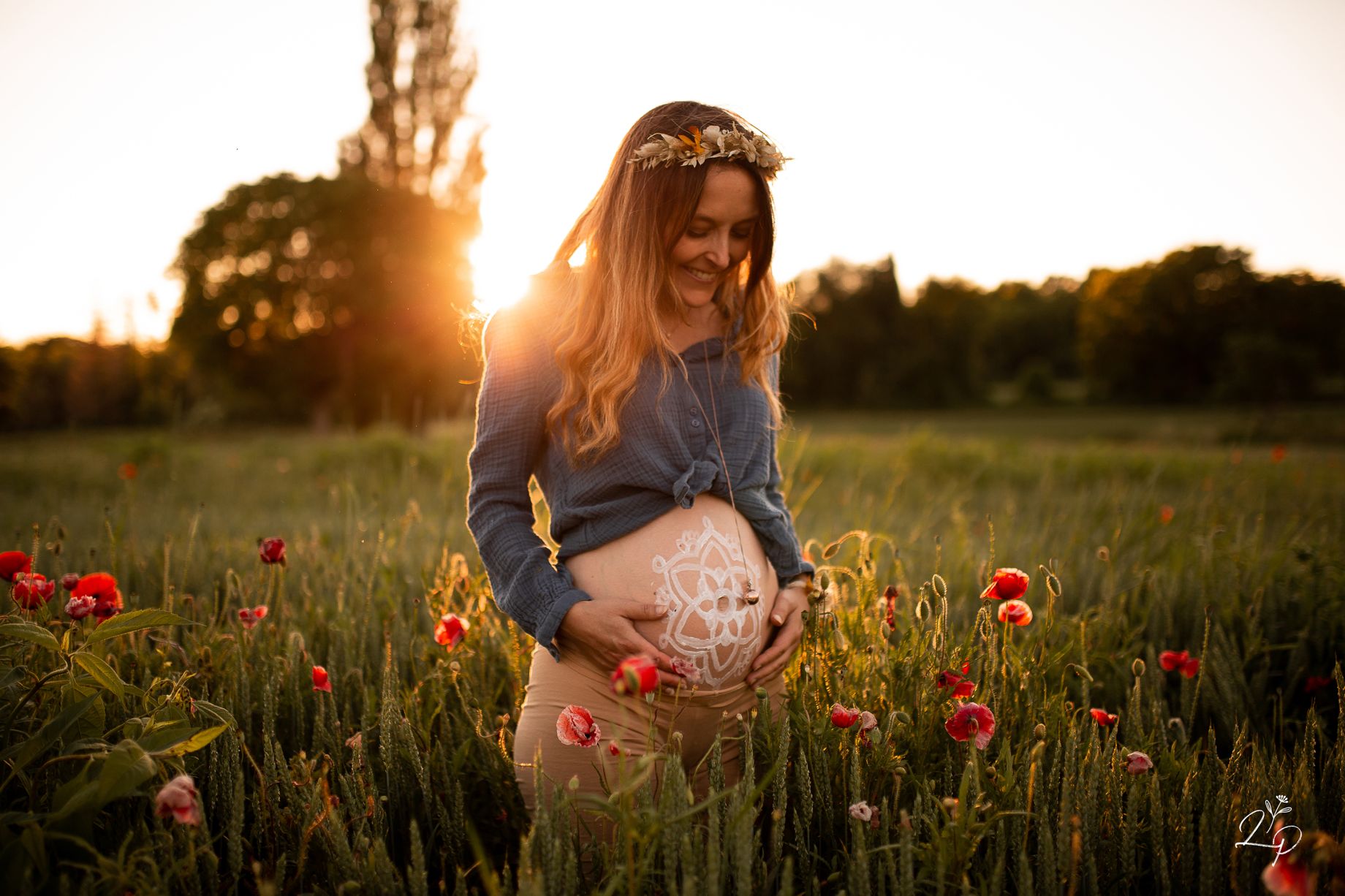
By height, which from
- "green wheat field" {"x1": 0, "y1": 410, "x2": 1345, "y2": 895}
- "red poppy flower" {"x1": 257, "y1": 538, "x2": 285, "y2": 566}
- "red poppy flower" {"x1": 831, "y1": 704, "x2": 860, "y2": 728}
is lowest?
"green wheat field" {"x1": 0, "y1": 410, "x2": 1345, "y2": 895}

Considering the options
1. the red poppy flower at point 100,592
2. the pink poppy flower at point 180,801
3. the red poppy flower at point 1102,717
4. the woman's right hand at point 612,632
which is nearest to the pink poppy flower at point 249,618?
the red poppy flower at point 100,592

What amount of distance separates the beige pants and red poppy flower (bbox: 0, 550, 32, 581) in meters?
1.12

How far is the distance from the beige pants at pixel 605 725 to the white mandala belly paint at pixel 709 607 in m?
0.07

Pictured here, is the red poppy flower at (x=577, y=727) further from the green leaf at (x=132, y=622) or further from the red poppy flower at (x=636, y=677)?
the green leaf at (x=132, y=622)

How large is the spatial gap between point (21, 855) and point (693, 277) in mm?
1587

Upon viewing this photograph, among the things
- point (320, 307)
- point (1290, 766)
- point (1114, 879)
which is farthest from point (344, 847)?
point (320, 307)

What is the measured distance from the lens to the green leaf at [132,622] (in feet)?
4.21

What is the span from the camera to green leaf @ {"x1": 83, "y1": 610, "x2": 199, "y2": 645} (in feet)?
4.21

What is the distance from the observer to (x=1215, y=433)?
15.2 metres

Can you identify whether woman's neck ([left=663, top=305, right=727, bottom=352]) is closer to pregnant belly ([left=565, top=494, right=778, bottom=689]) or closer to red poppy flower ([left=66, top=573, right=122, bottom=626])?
pregnant belly ([left=565, top=494, right=778, bottom=689])

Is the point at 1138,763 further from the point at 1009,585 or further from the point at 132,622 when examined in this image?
the point at 132,622

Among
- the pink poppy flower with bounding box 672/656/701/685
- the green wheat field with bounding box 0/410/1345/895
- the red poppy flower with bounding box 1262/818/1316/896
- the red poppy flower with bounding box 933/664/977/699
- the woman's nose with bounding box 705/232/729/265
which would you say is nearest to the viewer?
the red poppy flower with bounding box 1262/818/1316/896

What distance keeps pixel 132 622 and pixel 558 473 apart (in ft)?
2.85

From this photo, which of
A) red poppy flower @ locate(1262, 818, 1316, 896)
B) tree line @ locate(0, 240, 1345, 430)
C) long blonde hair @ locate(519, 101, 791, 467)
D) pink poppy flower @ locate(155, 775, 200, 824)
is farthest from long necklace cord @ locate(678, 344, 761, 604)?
tree line @ locate(0, 240, 1345, 430)
